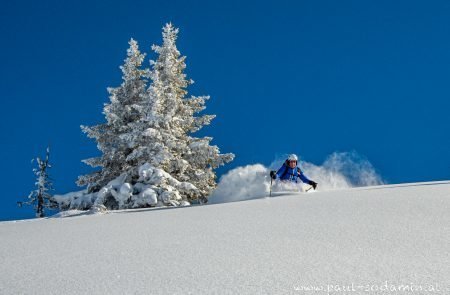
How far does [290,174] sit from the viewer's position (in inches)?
474

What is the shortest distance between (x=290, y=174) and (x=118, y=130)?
1258cm

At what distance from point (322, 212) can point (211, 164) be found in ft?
56.1

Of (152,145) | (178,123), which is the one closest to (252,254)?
(152,145)

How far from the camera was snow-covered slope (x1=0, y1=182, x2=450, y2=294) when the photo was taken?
300cm

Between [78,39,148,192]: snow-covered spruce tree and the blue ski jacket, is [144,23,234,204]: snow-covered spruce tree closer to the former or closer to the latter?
[78,39,148,192]: snow-covered spruce tree

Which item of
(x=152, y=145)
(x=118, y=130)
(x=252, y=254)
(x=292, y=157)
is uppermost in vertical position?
(x=118, y=130)

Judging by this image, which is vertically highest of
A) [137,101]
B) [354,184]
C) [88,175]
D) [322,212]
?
[137,101]

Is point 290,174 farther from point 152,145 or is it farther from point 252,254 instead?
point 152,145

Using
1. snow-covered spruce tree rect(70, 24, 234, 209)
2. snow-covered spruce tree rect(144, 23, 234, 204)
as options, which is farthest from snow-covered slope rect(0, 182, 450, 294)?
snow-covered spruce tree rect(144, 23, 234, 204)

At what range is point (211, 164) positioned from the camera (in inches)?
917

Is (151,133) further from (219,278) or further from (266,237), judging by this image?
(219,278)

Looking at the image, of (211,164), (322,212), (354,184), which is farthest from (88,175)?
(322,212)

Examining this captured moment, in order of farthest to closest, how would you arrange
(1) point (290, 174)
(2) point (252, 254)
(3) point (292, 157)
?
(3) point (292, 157)
(1) point (290, 174)
(2) point (252, 254)

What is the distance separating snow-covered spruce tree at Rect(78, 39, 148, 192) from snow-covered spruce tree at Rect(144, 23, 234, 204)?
113 cm
